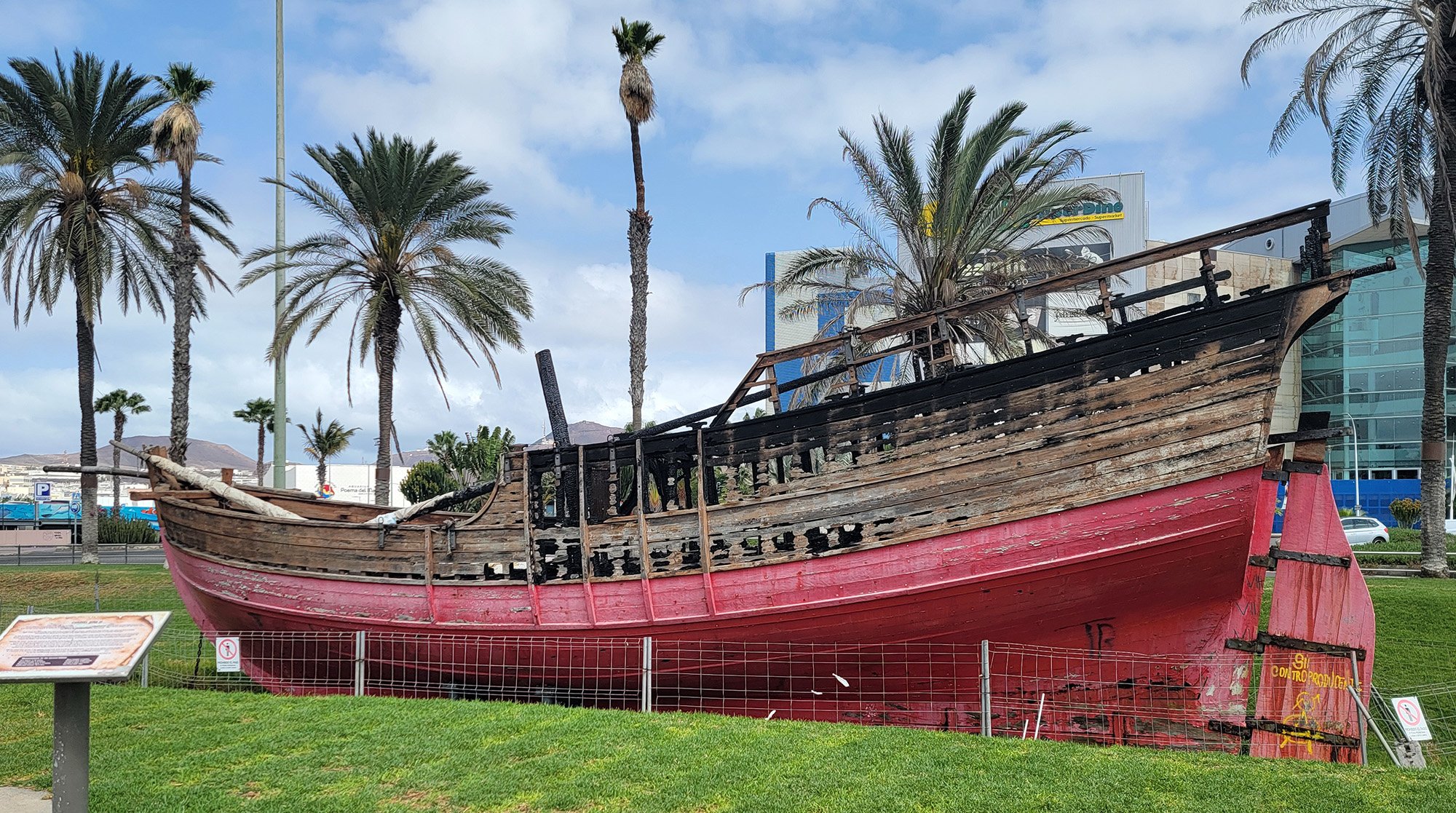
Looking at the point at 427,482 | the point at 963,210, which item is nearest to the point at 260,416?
the point at 427,482

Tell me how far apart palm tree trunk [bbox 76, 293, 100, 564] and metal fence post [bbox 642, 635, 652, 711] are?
22159mm

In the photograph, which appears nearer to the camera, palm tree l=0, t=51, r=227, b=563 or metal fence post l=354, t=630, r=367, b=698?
metal fence post l=354, t=630, r=367, b=698

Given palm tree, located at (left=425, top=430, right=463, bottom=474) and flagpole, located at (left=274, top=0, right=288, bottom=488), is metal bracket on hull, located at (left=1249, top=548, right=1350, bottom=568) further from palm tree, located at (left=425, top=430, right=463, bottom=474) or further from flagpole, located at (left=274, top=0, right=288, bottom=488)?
palm tree, located at (left=425, top=430, right=463, bottom=474)

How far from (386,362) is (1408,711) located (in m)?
18.3

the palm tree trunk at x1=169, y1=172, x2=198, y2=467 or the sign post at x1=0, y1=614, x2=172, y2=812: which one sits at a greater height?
the palm tree trunk at x1=169, y1=172, x2=198, y2=467

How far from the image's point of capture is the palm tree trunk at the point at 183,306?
23141mm

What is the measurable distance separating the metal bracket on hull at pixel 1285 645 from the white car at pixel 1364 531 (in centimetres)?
2099

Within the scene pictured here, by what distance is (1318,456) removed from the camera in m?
8.23

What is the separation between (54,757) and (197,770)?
6.80 feet

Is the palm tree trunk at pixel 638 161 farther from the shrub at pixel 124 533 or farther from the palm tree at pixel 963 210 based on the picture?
the shrub at pixel 124 533

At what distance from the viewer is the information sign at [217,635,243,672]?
10.0m

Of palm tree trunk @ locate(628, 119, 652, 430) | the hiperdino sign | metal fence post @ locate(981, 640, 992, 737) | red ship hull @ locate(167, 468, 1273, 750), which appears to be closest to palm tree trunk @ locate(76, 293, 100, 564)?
palm tree trunk @ locate(628, 119, 652, 430)

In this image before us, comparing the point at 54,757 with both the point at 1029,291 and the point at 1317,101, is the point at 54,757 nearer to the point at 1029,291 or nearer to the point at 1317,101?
the point at 1029,291

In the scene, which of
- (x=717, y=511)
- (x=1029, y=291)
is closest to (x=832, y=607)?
(x=717, y=511)
